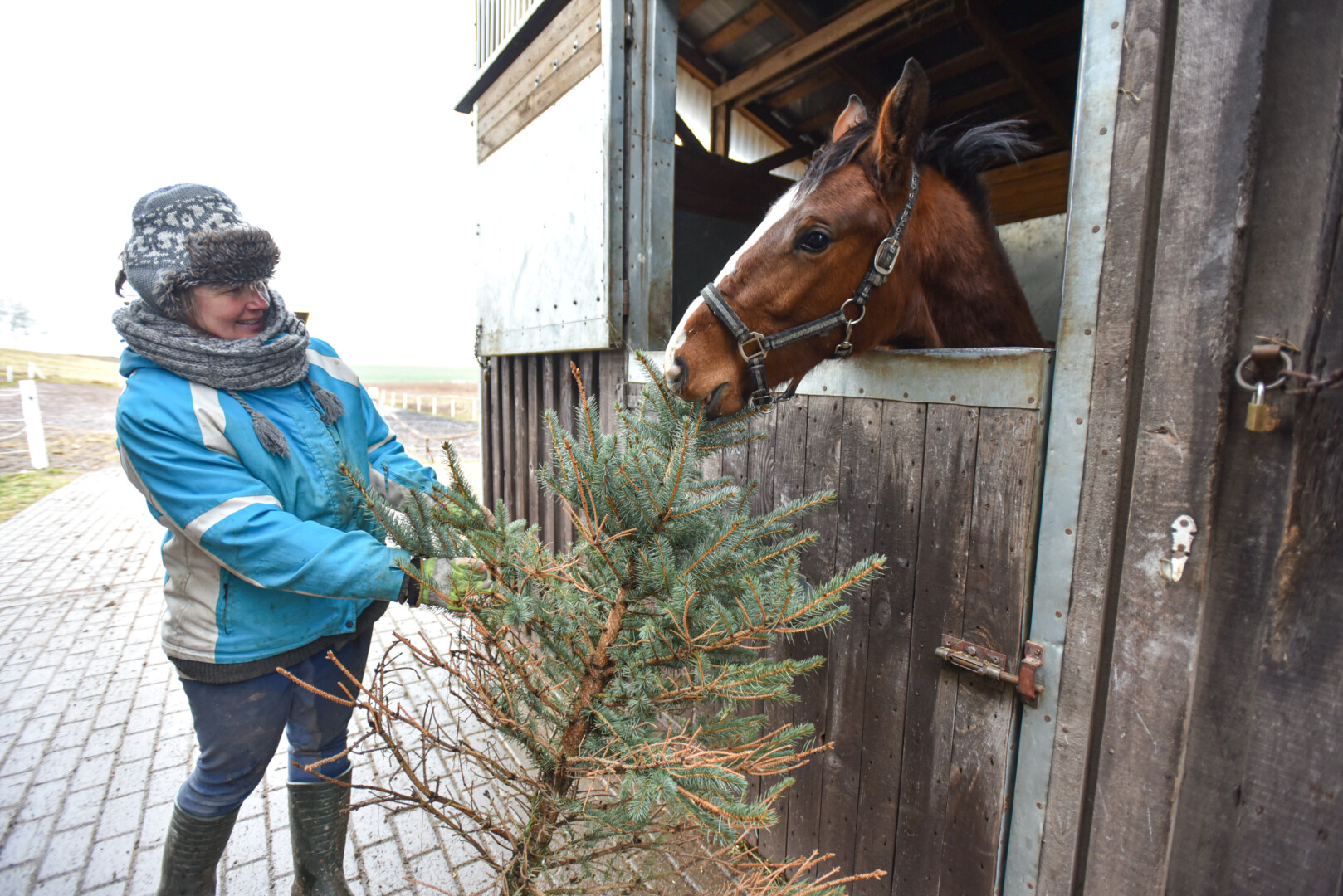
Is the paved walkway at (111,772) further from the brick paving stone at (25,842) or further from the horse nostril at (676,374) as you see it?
the horse nostril at (676,374)

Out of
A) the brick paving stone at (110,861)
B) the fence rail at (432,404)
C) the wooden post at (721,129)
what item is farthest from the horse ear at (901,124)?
the fence rail at (432,404)

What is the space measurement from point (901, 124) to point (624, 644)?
1.57 metres

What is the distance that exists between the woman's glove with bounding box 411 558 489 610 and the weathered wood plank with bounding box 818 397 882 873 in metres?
1.19

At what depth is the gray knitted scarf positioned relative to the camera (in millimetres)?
1515

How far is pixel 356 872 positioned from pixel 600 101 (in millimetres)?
3756

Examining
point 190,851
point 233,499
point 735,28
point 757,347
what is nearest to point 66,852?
point 190,851

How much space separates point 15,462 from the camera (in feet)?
34.9

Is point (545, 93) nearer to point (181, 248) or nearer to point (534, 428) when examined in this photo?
point (534, 428)

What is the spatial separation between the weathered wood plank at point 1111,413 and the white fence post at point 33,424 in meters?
14.9

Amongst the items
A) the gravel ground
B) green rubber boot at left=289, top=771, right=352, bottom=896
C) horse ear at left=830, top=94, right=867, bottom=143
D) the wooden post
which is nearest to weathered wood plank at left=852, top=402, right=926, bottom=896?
horse ear at left=830, top=94, right=867, bottom=143

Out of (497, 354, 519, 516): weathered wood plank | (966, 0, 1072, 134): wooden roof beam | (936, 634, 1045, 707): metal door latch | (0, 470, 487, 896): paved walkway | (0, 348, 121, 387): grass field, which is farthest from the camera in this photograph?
(0, 348, 121, 387): grass field

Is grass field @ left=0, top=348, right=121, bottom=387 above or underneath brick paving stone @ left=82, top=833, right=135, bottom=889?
above

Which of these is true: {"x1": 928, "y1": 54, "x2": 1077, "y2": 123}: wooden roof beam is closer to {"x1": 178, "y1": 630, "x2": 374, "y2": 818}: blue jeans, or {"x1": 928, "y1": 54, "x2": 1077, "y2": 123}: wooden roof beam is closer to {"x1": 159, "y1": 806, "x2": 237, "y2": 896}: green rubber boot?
{"x1": 178, "y1": 630, "x2": 374, "y2": 818}: blue jeans

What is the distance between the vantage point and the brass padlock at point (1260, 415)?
40.1 inches
